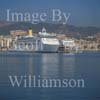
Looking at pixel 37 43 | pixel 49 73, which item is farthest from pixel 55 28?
pixel 49 73

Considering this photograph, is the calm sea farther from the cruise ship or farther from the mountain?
the mountain

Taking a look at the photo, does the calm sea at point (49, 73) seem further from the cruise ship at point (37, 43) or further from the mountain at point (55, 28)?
the mountain at point (55, 28)

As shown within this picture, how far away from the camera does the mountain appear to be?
4260 mm

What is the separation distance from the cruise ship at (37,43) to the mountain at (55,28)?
0.06 meters

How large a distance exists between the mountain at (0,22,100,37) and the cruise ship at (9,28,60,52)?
0.06 m

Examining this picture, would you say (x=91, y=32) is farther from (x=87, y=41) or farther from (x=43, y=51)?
(x=43, y=51)

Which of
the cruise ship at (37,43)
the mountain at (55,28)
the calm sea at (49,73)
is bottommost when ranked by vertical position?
the calm sea at (49,73)

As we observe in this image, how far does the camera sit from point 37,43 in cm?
445

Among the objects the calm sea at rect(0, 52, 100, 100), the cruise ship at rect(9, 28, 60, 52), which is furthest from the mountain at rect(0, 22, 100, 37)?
the calm sea at rect(0, 52, 100, 100)

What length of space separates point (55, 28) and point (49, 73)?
0.36 metres

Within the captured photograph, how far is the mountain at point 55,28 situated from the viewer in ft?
14.0

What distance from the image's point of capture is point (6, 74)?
4223 mm

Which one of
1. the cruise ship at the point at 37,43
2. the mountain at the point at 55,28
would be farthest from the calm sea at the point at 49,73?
the mountain at the point at 55,28

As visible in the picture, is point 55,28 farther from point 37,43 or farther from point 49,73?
point 49,73
